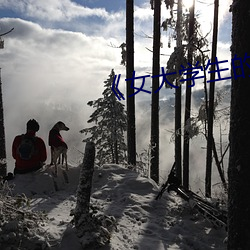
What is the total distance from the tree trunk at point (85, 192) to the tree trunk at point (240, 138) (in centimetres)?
250

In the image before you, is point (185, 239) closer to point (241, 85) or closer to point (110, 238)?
point (110, 238)

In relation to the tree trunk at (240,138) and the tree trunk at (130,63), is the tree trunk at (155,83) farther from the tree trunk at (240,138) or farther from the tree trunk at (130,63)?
the tree trunk at (240,138)

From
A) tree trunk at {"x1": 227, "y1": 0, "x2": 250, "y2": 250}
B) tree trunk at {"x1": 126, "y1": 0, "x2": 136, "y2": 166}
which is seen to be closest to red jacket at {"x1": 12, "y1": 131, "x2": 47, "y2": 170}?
tree trunk at {"x1": 126, "y1": 0, "x2": 136, "y2": 166}

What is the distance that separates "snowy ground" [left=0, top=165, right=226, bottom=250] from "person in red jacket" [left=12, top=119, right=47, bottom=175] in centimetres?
36

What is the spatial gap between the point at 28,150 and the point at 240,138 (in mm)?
6492

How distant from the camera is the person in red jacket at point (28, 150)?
910cm

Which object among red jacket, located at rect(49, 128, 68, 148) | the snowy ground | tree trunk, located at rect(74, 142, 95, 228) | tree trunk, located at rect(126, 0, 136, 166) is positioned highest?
tree trunk, located at rect(126, 0, 136, 166)

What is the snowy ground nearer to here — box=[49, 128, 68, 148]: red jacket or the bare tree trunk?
the bare tree trunk

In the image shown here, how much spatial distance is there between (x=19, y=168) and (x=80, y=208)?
440cm

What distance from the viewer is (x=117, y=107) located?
23.5m

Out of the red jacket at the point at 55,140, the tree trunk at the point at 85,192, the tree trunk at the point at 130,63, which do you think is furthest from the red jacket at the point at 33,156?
the tree trunk at the point at 130,63

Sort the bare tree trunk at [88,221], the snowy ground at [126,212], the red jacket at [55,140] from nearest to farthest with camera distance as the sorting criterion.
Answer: the bare tree trunk at [88,221]
the snowy ground at [126,212]
the red jacket at [55,140]

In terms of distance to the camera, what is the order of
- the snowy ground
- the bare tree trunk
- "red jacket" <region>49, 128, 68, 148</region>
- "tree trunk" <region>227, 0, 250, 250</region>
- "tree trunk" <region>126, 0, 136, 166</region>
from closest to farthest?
"tree trunk" <region>227, 0, 250, 250</region> < the bare tree trunk < the snowy ground < "red jacket" <region>49, 128, 68, 148</region> < "tree trunk" <region>126, 0, 136, 166</region>

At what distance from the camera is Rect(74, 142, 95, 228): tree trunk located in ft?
18.0
